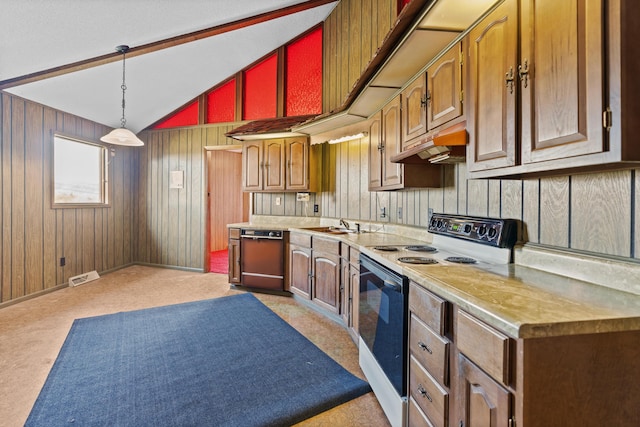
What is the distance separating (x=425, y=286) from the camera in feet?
4.16

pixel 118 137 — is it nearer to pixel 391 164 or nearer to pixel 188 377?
pixel 188 377

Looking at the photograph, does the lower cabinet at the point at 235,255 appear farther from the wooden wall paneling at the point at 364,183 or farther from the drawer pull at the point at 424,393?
the drawer pull at the point at 424,393

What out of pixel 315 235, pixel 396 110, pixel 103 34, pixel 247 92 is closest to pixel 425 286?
pixel 396 110

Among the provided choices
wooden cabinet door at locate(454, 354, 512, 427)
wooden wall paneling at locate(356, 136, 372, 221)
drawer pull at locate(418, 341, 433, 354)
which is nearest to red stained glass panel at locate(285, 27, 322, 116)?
wooden wall paneling at locate(356, 136, 372, 221)

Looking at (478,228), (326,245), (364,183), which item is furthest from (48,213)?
(478,228)

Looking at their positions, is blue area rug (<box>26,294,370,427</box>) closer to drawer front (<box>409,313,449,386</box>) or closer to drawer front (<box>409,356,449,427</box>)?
drawer front (<box>409,356,449,427</box>)

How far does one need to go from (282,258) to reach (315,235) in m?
0.80

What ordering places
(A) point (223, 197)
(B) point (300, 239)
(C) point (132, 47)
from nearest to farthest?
(C) point (132, 47)
(B) point (300, 239)
(A) point (223, 197)

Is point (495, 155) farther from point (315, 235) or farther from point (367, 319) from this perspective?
point (315, 235)

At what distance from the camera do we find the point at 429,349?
49.7 inches

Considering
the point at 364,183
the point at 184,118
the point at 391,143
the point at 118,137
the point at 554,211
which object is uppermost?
the point at 184,118

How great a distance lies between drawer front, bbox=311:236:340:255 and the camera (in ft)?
9.55

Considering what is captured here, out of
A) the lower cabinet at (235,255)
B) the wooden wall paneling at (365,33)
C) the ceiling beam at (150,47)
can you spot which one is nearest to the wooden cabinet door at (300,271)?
the lower cabinet at (235,255)

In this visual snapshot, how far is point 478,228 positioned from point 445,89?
0.82 meters
